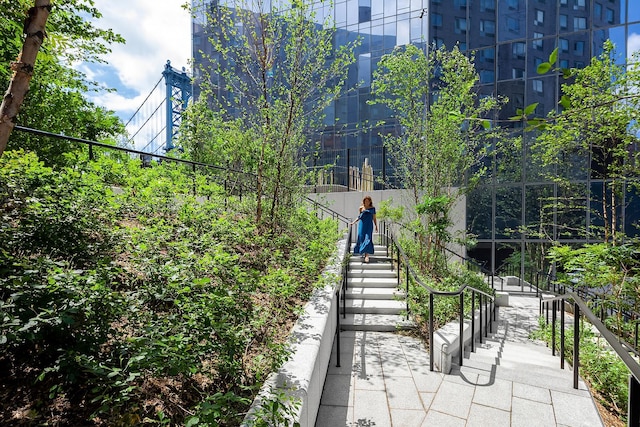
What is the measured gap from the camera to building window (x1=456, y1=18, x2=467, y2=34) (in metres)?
13.8

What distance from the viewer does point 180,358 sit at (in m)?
1.70

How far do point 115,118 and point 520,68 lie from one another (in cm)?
1536

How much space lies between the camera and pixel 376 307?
5418 millimetres

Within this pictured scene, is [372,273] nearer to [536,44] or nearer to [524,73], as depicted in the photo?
[524,73]

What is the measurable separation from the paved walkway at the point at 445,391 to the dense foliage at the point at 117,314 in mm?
872

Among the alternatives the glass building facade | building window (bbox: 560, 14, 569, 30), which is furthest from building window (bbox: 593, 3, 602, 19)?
building window (bbox: 560, 14, 569, 30)

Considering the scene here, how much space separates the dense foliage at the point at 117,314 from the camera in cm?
158

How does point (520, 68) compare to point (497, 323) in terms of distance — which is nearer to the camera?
point (497, 323)

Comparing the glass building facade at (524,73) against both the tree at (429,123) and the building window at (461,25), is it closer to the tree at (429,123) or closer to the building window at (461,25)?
the building window at (461,25)

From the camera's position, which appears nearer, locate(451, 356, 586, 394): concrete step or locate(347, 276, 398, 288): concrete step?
locate(451, 356, 586, 394): concrete step

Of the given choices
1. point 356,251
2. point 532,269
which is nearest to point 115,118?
point 356,251

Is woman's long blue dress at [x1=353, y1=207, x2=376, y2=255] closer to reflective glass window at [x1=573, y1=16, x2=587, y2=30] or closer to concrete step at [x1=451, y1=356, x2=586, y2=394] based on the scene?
concrete step at [x1=451, y1=356, x2=586, y2=394]

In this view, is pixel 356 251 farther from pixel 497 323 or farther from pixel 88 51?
pixel 88 51

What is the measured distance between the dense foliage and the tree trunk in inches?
33.4
